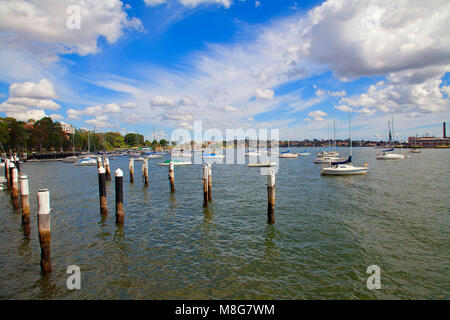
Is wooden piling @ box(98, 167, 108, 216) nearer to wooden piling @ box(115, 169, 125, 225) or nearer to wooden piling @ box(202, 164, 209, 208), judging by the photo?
wooden piling @ box(115, 169, 125, 225)

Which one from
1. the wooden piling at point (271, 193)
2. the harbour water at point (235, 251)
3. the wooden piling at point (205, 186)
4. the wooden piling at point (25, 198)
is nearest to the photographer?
the harbour water at point (235, 251)

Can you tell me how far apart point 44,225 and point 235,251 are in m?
7.39

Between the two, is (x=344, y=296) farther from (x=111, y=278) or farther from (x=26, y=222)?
(x=26, y=222)

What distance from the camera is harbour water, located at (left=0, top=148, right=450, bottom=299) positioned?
836 centimetres

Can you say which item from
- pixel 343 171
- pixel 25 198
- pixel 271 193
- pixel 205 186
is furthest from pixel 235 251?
pixel 343 171

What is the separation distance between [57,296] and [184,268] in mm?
4071

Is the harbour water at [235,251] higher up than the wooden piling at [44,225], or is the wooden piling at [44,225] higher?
the wooden piling at [44,225]

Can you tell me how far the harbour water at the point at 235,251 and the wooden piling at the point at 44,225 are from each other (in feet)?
1.39

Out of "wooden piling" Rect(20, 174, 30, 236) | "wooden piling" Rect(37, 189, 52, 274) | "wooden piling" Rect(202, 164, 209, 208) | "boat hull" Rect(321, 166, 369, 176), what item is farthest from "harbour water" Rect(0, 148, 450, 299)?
"boat hull" Rect(321, 166, 369, 176)

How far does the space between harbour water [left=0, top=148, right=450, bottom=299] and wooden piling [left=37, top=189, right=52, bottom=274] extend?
1.39 ft

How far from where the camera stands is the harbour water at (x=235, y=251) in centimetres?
836

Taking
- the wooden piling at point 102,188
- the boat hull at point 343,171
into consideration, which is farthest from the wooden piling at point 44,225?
the boat hull at point 343,171

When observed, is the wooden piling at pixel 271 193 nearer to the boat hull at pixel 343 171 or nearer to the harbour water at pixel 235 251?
the harbour water at pixel 235 251

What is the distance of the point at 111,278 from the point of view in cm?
895
